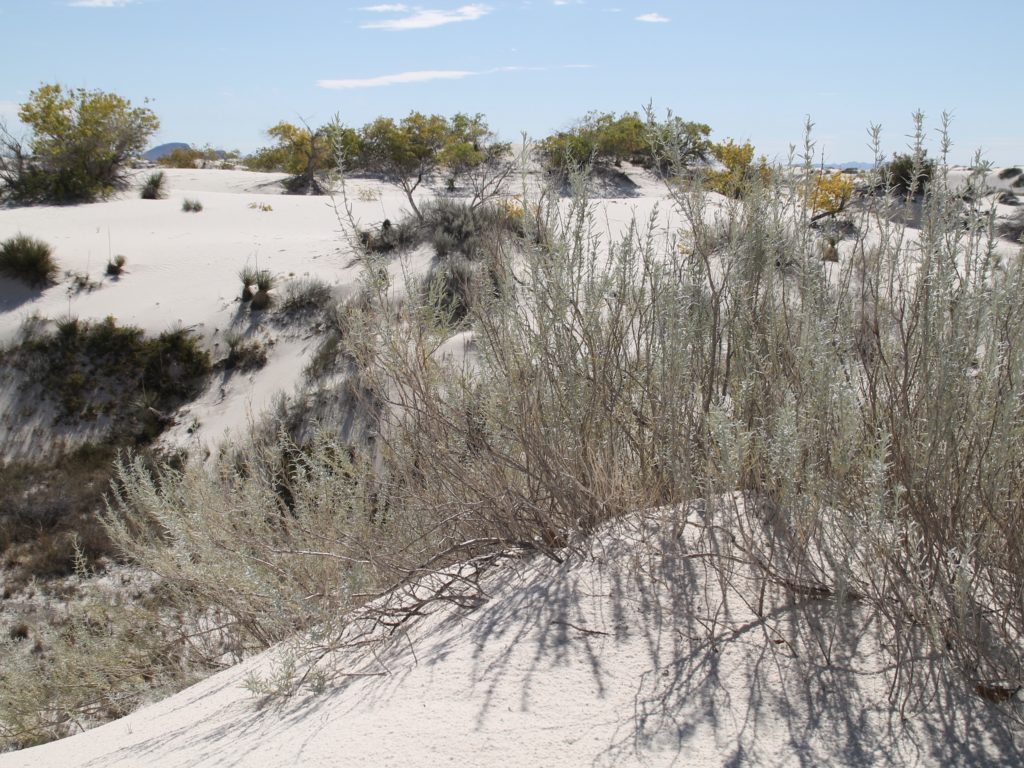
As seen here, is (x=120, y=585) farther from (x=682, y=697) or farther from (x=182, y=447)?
(x=682, y=697)

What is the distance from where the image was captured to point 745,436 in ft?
7.72

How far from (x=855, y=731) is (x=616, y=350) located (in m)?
1.57

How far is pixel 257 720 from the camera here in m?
2.49

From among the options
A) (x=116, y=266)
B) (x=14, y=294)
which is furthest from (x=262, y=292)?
(x=14, y=294)

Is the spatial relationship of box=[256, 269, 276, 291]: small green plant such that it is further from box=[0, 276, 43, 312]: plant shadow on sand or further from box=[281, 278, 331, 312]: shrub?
box=[0, 276, 43, 312]: plant shadow on sand

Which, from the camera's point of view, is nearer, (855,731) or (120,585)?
(855,731)

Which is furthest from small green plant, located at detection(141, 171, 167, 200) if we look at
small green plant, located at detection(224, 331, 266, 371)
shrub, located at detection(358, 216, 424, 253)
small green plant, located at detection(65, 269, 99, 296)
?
small green plant, located at detection(224, 331, 266, 371)

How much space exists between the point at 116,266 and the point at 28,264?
3.94 ft

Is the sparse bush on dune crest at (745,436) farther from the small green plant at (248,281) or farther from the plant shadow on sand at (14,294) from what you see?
the plant shadow on sand at (14,294)


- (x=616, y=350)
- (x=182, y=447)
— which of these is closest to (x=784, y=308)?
(x=616, y=350)

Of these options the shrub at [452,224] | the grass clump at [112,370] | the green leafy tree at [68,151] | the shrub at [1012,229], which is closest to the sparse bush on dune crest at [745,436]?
the grass clump at [112,370]

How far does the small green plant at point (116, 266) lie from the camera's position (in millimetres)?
12570

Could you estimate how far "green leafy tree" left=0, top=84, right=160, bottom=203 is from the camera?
18.4m

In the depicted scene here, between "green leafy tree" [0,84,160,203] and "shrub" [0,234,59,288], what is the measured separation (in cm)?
649
